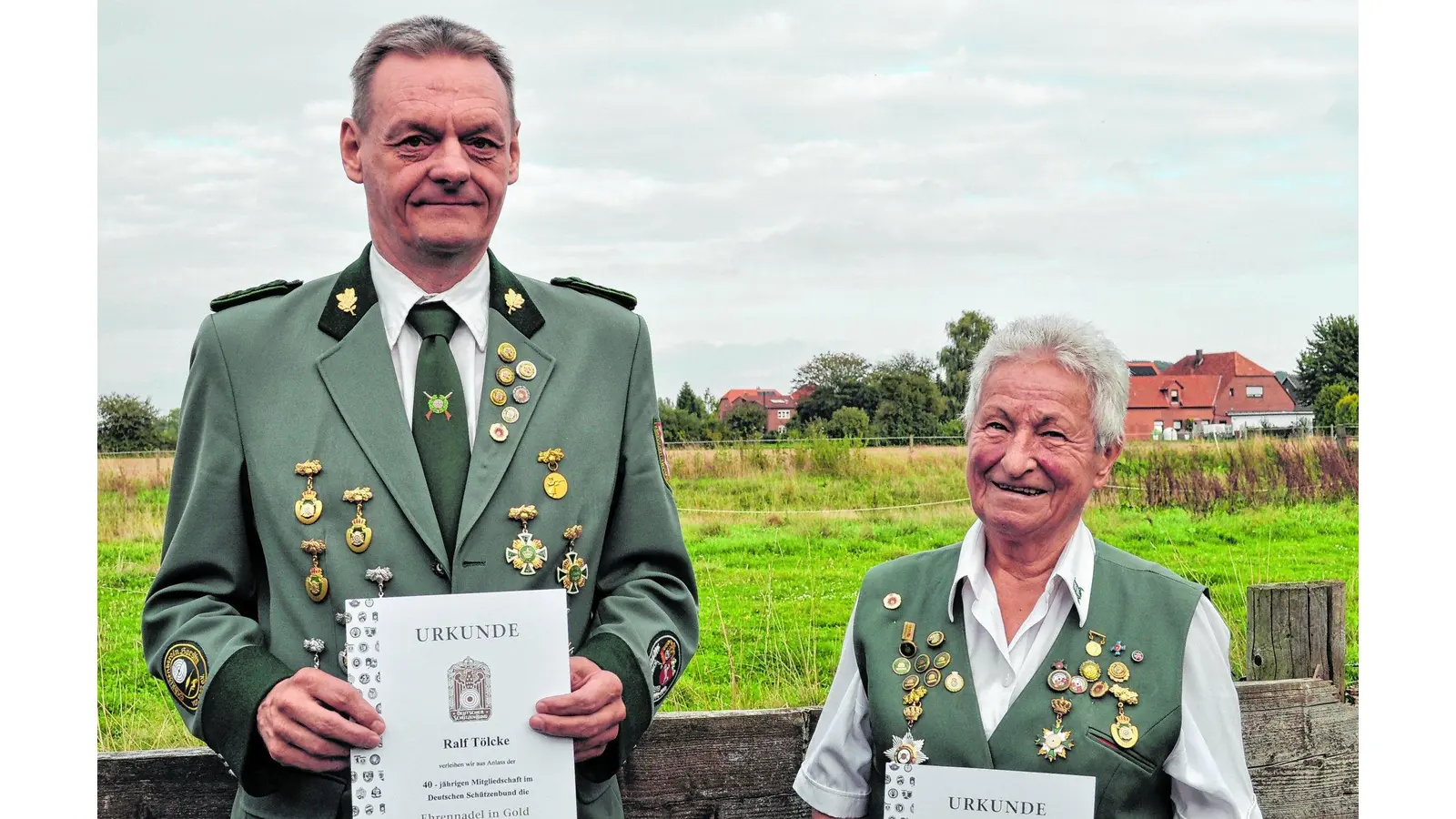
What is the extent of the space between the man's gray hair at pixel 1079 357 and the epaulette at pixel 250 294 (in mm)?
1441

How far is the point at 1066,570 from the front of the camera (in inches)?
95.6

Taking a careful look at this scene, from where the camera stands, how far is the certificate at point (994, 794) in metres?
2.21

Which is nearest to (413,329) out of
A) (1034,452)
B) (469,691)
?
(469,691)

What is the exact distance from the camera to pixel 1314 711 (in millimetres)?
3246

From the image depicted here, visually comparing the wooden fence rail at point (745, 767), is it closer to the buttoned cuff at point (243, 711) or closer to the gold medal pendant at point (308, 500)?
the buttoned cuff at point (243, 711)

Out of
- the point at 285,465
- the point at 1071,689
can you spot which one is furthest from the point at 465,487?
the point at 1071,689

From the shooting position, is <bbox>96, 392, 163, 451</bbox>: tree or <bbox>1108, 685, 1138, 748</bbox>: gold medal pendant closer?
<bbox>1108, 685, 1138, 748</bbox>: gold medal pendant

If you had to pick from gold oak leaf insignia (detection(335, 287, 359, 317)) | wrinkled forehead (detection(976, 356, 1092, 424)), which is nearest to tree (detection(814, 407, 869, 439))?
wrinkled forehead (detection(976, 356, 1092, 424))

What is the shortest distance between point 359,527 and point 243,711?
0.36 meters

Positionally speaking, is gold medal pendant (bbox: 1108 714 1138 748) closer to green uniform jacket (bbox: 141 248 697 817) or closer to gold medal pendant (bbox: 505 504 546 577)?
green uniform jacket (bbox: 141 248 697 817)

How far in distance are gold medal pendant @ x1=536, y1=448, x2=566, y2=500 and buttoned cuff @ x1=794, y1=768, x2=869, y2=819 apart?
837mm

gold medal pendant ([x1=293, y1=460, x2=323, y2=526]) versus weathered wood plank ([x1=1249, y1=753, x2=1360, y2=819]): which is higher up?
gold medal pendant ([x1=293, y1=460, x2=323, y2=526])

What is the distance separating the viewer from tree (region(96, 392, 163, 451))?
525cm

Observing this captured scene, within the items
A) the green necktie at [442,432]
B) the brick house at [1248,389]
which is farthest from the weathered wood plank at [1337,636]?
the brick house at [1248,389]
